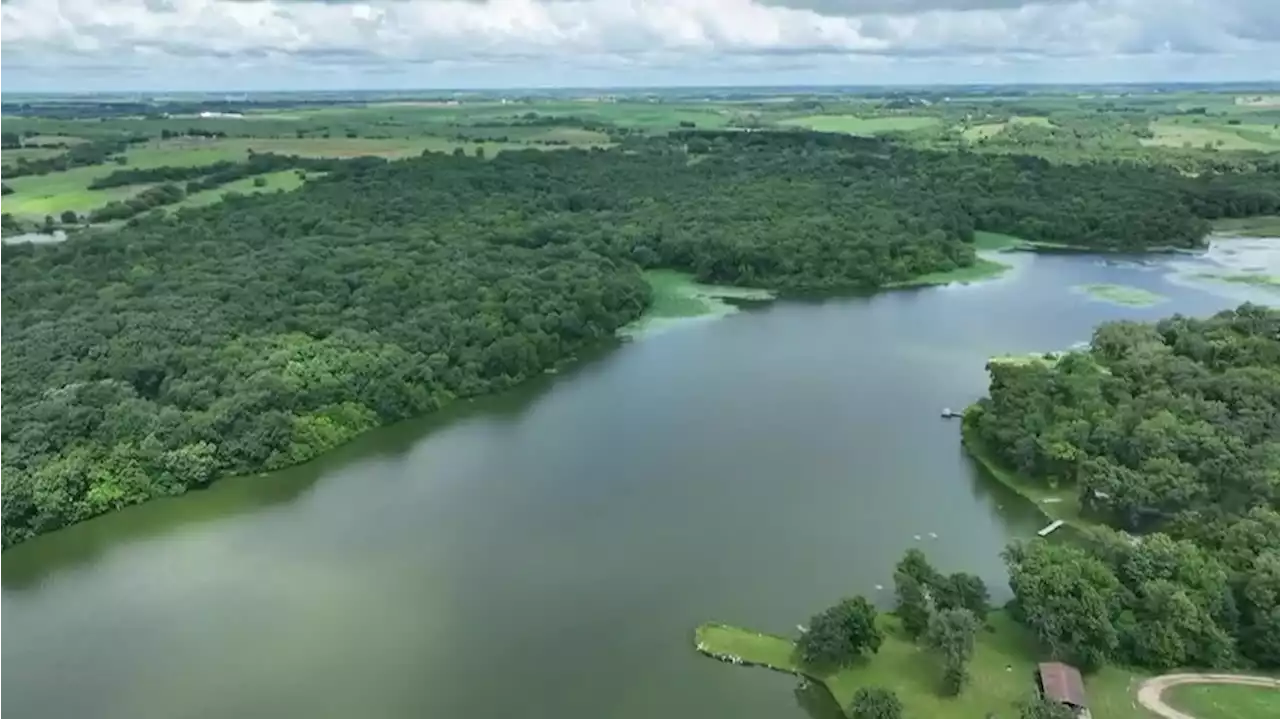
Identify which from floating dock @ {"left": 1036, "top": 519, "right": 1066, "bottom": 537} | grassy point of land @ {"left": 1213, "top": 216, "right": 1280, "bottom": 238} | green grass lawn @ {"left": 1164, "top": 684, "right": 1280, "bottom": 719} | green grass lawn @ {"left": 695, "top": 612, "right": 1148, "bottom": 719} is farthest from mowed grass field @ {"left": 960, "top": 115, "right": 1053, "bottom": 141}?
green grass lawn @ {"left": 1164, "top": 684, "right": 1280, "bottom": 719}

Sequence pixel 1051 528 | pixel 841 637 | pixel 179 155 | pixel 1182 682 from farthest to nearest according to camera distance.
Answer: pixel 179 155 < pixel 1051 528 < pixel 841 637 < pixel 1182 682

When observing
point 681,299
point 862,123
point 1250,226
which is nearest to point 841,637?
point 681,299

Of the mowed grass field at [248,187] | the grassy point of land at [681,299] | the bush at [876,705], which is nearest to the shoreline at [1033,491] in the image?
the bush at [876,705]

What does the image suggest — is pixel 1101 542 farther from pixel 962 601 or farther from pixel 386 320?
pixel 386 320

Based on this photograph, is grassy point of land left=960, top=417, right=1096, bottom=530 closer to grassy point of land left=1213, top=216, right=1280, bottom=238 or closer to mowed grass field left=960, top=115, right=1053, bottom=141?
grassy point of land left=1213, top=216, right=1280, bottom=238

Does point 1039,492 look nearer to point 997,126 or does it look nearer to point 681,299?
point 681,299

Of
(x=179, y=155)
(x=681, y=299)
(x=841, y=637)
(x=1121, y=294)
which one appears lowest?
(x=681, y=299)
